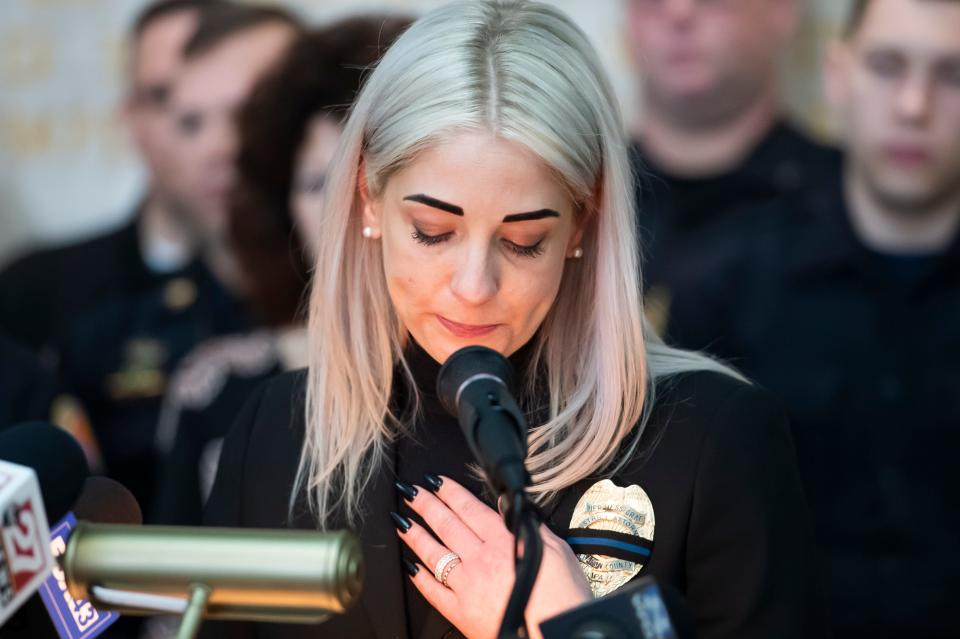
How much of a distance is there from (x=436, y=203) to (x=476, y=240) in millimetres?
77

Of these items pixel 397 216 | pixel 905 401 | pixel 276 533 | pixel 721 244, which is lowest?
pixel 905 401

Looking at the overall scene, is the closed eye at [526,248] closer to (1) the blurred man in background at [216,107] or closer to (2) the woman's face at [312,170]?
(2) the woman's face at [312,170]

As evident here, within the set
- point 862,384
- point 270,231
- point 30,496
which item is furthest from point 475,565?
point 270,231

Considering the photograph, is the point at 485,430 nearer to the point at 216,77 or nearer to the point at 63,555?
the point at 63,555

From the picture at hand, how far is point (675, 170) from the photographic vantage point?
355 centimetres

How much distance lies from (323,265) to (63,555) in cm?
80

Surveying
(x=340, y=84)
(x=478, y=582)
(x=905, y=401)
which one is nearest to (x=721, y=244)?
(x=905, y=401)

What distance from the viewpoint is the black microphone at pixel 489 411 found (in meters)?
1.27

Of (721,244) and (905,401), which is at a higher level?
(721,244)

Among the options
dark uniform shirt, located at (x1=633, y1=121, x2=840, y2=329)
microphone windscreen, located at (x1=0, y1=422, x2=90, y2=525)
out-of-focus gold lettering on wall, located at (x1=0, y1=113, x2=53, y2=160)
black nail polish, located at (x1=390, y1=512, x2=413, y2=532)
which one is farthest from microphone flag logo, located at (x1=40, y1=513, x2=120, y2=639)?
out-of-focus gold lettering on wall, located at (x1=0, y1=113, x2=53, y2=160)

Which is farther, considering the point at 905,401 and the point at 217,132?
the point at 217,132

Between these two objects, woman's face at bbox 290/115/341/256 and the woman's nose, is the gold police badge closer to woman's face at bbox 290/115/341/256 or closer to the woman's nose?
the woman's nose

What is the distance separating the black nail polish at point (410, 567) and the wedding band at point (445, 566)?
6cm

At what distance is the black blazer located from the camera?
1.75 m
